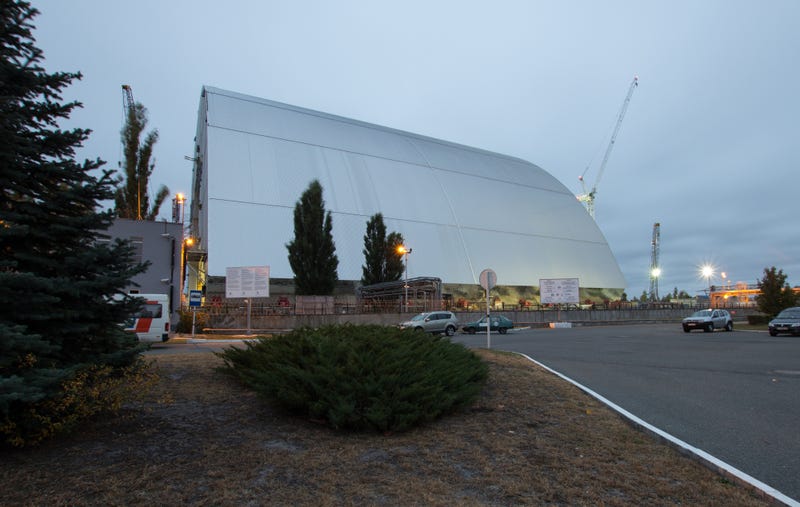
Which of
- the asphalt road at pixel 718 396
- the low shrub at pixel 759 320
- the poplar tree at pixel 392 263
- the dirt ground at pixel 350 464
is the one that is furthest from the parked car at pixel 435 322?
the low shrub at pixel 759 320

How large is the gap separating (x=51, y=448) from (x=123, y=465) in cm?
107

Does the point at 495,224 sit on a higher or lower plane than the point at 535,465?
higher

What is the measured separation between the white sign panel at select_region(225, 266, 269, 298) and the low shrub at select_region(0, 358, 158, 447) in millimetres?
25714

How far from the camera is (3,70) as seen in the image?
16.7ft

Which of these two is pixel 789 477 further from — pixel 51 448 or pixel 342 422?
A: pixel 51 448

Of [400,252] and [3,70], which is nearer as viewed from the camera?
[3,70]

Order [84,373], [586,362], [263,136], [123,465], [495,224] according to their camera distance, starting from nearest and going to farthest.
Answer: [123,465]
[84,373]
[586,362]
[263,136]
[495,224]

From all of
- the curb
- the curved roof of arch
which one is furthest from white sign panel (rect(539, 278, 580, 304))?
the curb

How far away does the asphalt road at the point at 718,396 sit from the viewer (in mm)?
5387

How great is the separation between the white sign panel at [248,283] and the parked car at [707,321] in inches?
1071

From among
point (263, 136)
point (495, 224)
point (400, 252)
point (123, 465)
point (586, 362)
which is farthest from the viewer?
point (495, 224)

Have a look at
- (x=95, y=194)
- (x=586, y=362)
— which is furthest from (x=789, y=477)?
(x=586, y=362)

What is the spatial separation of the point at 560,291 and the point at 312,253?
81.9 ft

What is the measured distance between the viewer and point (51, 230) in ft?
17.5
